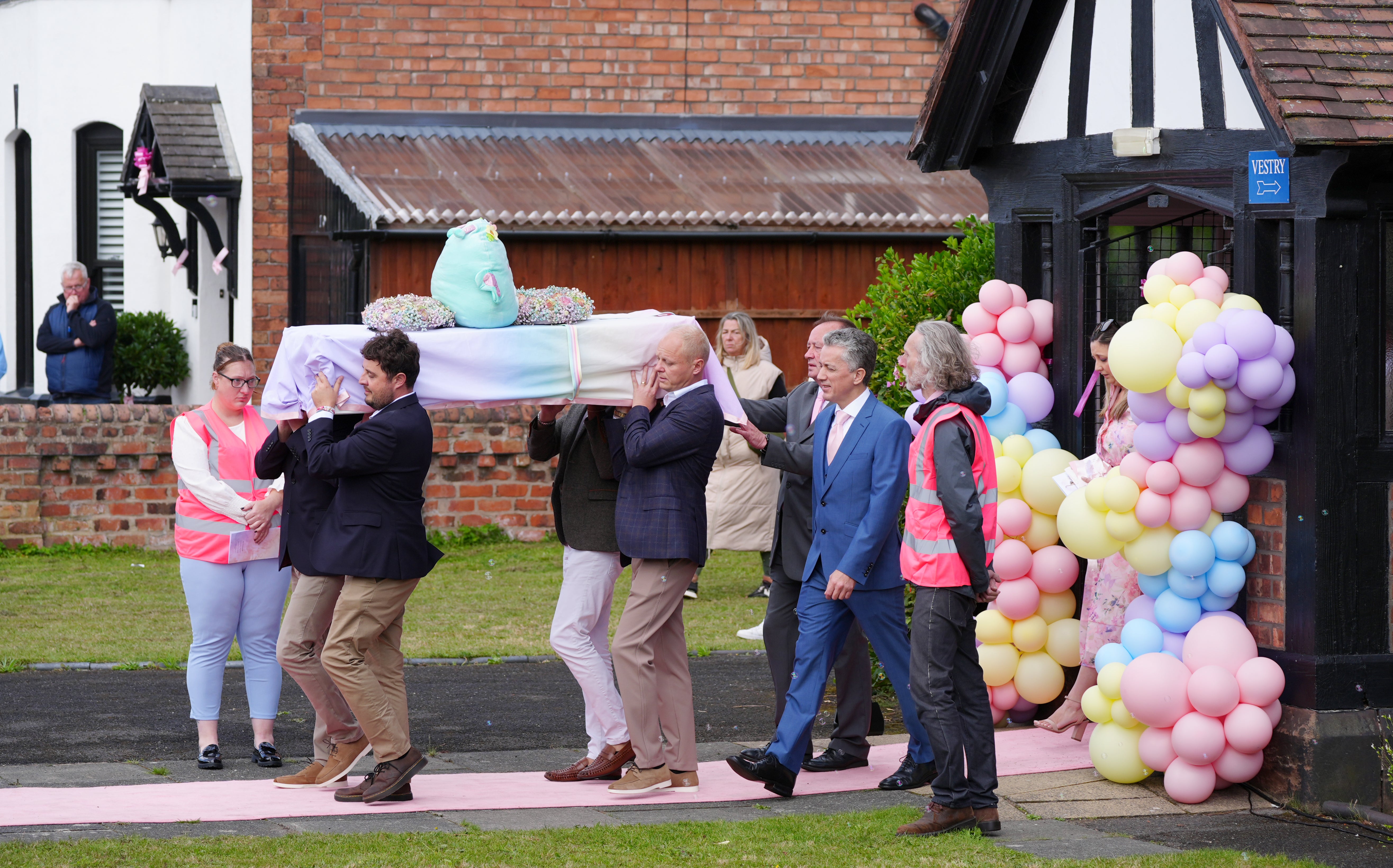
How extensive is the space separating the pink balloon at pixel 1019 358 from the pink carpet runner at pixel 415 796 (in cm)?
181

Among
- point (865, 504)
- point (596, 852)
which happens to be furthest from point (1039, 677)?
point (596, 852)

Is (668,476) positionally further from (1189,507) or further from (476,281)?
(1189,507)

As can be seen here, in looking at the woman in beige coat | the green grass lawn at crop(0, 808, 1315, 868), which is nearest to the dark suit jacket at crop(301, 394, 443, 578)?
the green grass lawn at crop(0, 808, 1315, 868)

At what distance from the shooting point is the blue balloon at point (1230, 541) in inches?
273

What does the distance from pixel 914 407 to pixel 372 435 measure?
7.01ft

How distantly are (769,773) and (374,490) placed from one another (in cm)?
193

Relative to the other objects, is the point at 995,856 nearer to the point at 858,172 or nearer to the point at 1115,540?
the point at 1115,540

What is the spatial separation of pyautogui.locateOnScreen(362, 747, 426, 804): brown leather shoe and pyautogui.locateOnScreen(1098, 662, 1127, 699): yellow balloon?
9.29 ft

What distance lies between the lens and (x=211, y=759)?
24.3 feet

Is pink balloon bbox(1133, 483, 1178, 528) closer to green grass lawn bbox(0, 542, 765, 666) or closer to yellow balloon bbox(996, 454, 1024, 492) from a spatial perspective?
yellow balloon bbox(996, 454, 1024, 492)

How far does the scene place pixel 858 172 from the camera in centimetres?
1650

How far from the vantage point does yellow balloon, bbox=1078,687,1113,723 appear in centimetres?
720

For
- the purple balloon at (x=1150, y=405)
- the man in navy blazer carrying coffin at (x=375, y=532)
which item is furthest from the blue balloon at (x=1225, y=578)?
the man in navy blazer carrying coffin at (x=375, y=532)

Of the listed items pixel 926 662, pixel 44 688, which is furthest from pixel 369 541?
pixel 44 688
